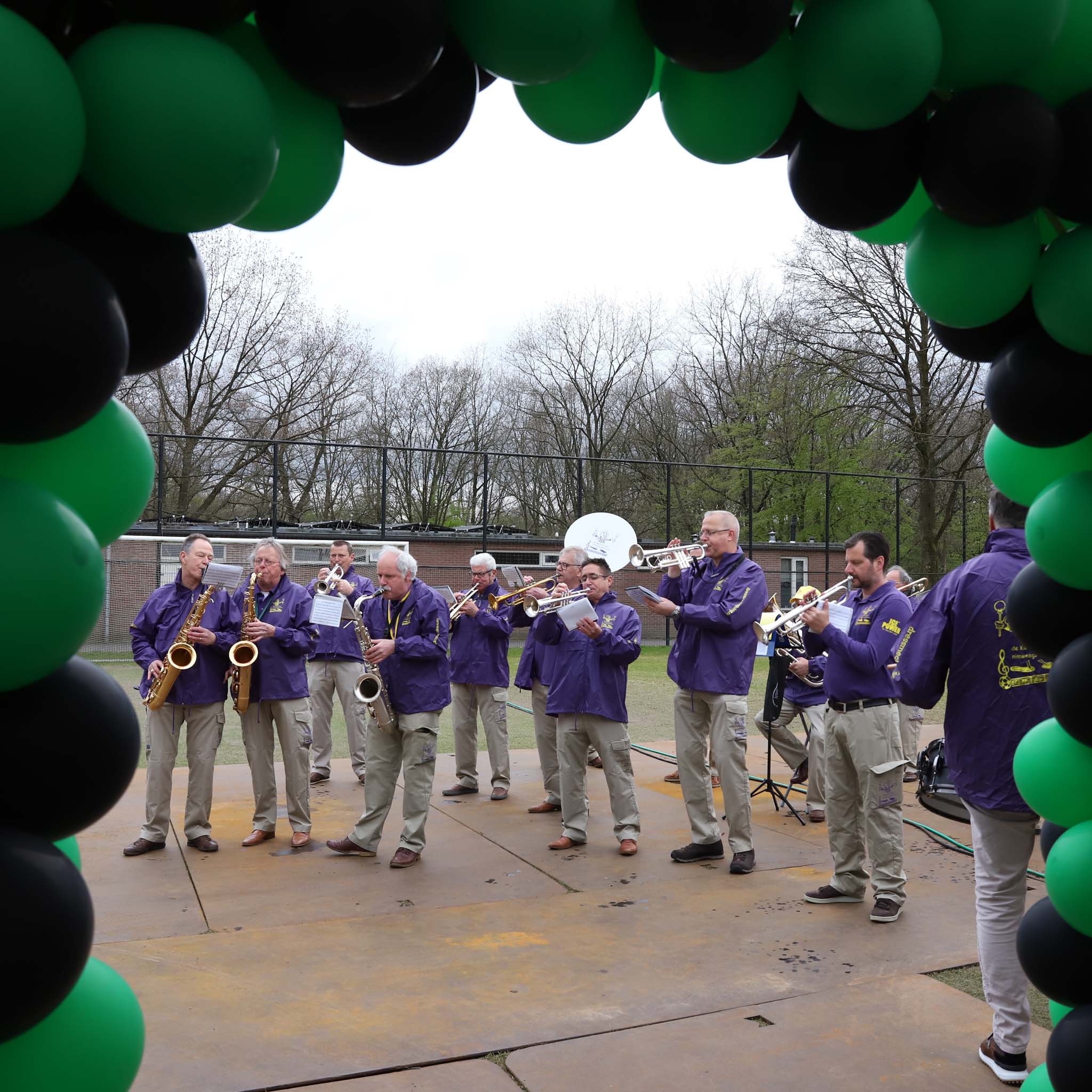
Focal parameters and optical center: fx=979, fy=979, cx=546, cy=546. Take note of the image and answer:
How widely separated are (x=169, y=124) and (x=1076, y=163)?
2.02 meters

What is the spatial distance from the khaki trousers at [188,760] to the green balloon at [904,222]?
17.4 feet

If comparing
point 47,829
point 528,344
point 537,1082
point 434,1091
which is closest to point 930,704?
point 537,1082

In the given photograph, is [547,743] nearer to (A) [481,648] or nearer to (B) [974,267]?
(A) [481,648]

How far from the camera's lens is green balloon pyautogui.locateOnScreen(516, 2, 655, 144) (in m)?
2.15

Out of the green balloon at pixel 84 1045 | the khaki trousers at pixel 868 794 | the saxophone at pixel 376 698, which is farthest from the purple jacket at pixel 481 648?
the green balloon at pixel 84 1045

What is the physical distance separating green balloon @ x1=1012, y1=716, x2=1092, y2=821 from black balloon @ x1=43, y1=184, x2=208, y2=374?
224 centimetres

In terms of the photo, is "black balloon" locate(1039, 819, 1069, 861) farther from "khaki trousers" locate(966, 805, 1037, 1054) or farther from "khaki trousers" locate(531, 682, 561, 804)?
"khaki trousers" locate(531, 682, 561, 804)

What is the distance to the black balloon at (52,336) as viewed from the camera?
1406 mm

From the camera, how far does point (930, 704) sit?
165 inches

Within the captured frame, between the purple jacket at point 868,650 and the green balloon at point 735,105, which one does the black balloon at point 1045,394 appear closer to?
the green balloon at point 735,105

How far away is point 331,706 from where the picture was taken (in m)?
8.87

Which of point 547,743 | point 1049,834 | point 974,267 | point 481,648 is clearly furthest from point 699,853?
point 974,267

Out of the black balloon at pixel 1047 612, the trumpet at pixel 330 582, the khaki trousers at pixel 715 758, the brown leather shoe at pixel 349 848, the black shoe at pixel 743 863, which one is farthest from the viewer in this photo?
the trumpet at pixel 330 582

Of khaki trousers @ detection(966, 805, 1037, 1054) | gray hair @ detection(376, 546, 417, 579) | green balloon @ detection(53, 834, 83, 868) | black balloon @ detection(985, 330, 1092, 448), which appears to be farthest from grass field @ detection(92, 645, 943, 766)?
black balloon @ detection(985, 330, 1092, 448)
